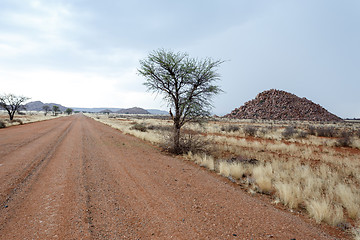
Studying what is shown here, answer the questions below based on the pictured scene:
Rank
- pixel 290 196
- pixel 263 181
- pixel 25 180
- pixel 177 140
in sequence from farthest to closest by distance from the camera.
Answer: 1. pixel 177 140
2. pixel 263 181
3. pixel 25 180
4. pixel 290 196

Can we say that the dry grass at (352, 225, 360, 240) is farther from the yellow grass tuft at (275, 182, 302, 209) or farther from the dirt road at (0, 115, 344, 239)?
the yellow grass tuft at (275, 182, 302, 209)

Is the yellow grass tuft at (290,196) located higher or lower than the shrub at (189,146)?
lower

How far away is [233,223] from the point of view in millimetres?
3604

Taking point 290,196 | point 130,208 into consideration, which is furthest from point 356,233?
point 130,208

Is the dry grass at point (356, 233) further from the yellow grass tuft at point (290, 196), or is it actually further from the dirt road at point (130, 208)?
the yellow grass tuft at point (290, 196)

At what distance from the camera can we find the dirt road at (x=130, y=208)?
3201 millimetres

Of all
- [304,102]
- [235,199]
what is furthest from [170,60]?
[304,102]

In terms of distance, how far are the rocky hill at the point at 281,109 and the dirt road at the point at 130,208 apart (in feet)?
218

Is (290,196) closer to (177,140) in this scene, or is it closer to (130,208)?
(130,208)

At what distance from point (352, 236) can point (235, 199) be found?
2.45 m

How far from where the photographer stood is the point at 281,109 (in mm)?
64500

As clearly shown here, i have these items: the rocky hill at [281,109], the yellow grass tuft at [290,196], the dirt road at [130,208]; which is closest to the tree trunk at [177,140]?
the dirt road at [130,208]

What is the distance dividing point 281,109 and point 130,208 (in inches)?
2908

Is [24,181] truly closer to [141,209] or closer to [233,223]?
[141,209]
